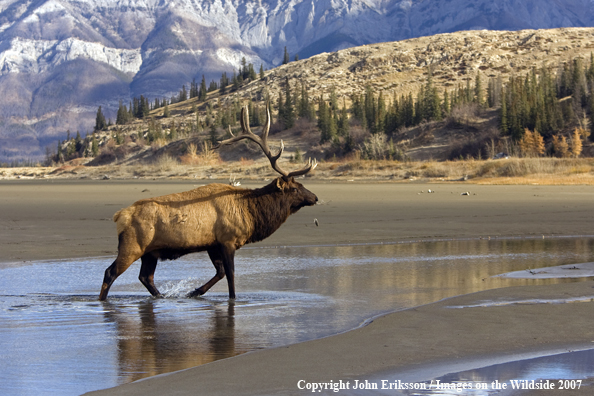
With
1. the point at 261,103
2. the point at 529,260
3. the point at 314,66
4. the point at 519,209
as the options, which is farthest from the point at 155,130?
the point at 529,260

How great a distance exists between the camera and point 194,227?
453 inches

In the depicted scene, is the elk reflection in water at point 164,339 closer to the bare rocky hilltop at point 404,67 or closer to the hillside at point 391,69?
the hillside at point 391,69

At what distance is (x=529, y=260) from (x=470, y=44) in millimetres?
148702

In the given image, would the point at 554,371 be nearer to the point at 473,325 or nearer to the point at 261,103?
the point at 473,325

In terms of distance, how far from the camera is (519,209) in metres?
27.9

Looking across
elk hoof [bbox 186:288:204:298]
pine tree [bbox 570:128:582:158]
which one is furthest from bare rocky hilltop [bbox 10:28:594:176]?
elk hoof [bbox 186:288:204:298]

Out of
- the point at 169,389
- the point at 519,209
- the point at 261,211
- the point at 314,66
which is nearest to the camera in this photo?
the point at 169,389

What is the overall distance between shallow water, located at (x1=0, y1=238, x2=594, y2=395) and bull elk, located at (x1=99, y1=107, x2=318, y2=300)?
1.57 feet

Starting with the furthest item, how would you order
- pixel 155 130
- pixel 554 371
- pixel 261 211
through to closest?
pixel 155 130, pixel 261 211, pixel 554 371

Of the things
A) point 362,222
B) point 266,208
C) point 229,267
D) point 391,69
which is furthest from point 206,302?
point 391,69

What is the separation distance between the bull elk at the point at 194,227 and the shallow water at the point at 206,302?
478 mm

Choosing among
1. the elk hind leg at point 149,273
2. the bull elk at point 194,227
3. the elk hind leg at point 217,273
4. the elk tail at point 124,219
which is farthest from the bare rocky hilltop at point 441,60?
the elk tail at point 124,219

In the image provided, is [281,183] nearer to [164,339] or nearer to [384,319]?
[384,319]

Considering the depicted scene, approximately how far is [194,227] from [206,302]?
117 centimetres
